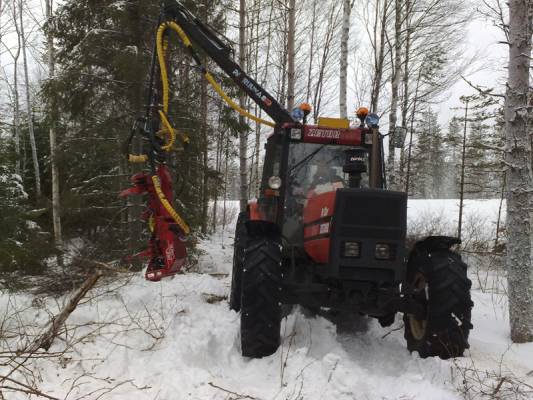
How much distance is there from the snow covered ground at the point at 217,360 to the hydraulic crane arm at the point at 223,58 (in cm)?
250

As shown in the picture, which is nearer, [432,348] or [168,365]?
[168,365]

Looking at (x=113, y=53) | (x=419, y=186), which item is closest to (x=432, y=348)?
(x=113, y=53)

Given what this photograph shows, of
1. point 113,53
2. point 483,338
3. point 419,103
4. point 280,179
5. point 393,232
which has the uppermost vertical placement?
point 419,103

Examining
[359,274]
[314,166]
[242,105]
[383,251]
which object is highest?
[242,105]

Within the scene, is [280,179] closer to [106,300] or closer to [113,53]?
[106,300]

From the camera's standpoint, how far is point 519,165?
477cm

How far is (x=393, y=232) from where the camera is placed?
12.7 ft

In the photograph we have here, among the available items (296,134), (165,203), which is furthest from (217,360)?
(296,134)

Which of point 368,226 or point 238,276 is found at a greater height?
point 368,226

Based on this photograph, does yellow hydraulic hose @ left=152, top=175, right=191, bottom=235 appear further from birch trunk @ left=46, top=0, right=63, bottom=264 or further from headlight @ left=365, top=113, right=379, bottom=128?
birch trunk @ left=46, top=0, right=63, bottom=264

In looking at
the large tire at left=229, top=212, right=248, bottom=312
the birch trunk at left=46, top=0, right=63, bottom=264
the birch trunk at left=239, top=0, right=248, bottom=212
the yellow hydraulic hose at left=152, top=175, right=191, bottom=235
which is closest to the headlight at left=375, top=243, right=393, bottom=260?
the large tire at left=229, top=212, right=248, bottom=312

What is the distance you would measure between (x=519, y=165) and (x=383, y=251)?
2119mm

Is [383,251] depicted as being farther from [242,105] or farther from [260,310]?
[242,105]

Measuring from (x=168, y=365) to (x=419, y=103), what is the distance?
17214mm
